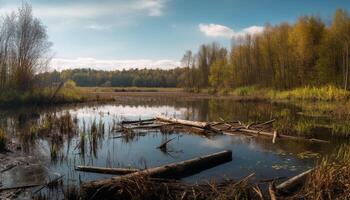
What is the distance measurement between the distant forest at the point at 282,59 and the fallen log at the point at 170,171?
2375 centimetres

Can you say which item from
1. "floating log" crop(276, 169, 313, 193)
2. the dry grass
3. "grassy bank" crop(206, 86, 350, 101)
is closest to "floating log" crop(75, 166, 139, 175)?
the dry grass

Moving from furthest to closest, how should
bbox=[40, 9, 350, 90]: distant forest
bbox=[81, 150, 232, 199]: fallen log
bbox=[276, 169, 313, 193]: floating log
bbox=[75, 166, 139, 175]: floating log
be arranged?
bbox=[40, 9, 350, 90]: distant forest
bbox=[75, 166, 139, 175]: floating log
bbox=[276, 169, 313, 193]: floating log
bbox=[81, 150, 232, 199]: fallen log

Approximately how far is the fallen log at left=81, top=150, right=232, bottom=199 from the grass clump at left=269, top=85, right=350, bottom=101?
2279 centimetres

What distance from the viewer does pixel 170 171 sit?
7848 mm

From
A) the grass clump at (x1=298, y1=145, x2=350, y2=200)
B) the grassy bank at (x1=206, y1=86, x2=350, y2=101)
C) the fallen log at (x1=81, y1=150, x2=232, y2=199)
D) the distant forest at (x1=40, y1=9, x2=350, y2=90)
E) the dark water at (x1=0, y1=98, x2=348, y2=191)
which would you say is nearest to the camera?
the grass clump at (x1=298, y1=145, x2=350, y2=200)

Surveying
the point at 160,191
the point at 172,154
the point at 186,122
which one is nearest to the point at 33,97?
the point at 186,122

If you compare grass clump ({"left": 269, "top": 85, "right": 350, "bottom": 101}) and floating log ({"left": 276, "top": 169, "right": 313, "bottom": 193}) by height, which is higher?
grass clump ({"left": 269, "top": 85, "right": 350, "bottom": 101})

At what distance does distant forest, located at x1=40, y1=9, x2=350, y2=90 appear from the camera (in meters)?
37.4

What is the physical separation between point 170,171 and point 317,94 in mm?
→ 28962

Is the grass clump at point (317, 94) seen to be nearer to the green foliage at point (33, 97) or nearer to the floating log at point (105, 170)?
the green foliage at point (33, 97)

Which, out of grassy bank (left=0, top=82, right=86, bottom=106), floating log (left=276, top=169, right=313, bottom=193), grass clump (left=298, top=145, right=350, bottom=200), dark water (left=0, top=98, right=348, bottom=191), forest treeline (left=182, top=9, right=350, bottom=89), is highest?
forest treeline (left=182, top=9, right=350, bottom=89)

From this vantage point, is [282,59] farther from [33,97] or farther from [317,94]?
A: [33,97]

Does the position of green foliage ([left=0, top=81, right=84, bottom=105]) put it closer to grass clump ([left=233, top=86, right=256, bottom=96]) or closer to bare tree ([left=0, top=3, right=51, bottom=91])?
bare tree ([left=0, top=3, right=51, bottom=91])

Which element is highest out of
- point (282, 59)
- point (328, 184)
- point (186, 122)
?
point (282, 59)
